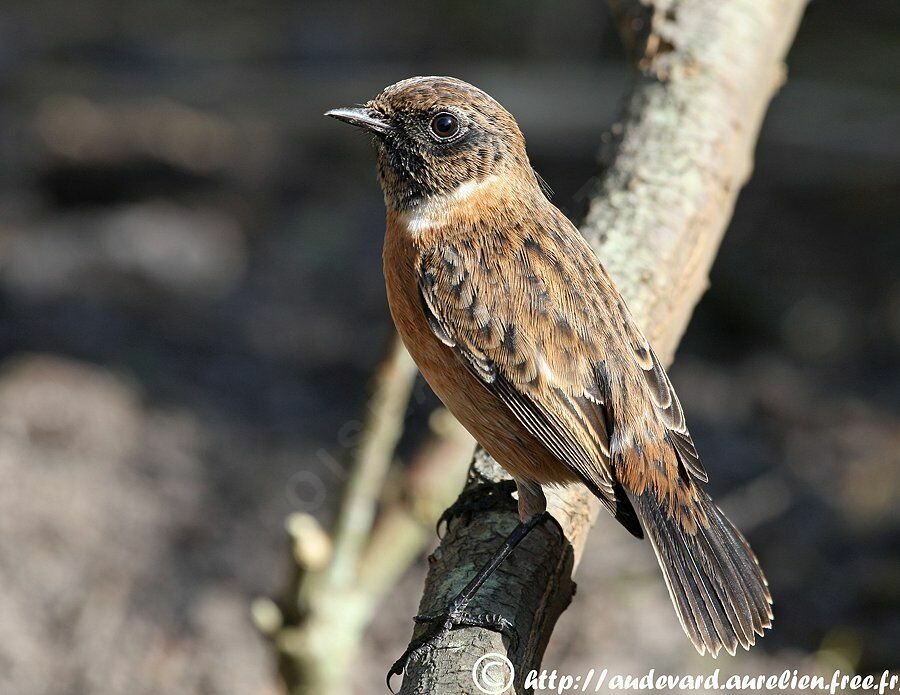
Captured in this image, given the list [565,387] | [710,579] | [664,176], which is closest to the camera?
[710,579]

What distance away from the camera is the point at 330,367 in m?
7.38

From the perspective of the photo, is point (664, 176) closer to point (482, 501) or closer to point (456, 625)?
point (482, 501)

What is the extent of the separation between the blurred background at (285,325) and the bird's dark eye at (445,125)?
0.60m

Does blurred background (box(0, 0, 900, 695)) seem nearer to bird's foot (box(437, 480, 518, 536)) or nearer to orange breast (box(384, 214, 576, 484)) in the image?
orange breast (box(384, 214, 576, 484))

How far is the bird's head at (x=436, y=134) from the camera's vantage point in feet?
12.8

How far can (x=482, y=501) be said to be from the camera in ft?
11.9

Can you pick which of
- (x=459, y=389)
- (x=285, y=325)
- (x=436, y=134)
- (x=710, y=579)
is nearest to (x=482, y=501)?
(x=459, y=389)

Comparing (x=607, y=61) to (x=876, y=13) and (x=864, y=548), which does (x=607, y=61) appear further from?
(x=864, y=548)

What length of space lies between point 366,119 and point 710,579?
6.20ft

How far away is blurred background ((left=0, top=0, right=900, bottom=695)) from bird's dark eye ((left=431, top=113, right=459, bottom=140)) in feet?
1.97

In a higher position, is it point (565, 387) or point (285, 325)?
point (565, 387)

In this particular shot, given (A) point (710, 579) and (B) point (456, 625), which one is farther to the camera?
(A) point (710, 579)

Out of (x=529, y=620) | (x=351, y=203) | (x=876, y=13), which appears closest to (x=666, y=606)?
(x=529, y=620)

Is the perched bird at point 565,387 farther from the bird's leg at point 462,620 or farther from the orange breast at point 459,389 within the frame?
the bird's leg at point 462,620
